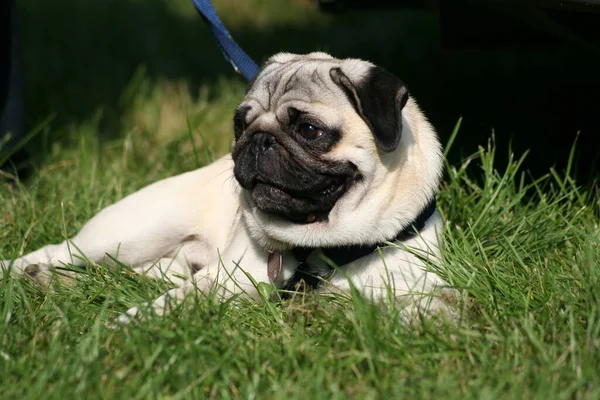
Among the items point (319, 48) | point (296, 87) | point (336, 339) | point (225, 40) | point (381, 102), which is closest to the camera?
point (336, 339)

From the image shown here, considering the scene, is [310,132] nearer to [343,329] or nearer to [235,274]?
[235,274]

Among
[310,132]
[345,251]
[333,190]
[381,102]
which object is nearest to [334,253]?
[345,251]

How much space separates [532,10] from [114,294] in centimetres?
199

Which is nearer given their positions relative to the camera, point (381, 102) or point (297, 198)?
point (381, 102)

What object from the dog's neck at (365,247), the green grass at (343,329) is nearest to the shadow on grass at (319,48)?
the green grass at (343,329)

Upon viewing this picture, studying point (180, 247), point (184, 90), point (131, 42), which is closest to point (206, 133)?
point (184, 90)

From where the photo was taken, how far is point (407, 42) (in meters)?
7.04

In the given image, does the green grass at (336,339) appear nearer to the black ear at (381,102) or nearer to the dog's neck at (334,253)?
the dog's neck at (334,253)

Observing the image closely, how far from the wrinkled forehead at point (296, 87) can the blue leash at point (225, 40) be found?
0.48m

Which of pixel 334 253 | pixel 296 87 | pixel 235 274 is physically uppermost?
pixel 296 87

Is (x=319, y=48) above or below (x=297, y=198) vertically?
below

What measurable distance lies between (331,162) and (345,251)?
0.35 meters

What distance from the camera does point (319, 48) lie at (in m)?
5.76

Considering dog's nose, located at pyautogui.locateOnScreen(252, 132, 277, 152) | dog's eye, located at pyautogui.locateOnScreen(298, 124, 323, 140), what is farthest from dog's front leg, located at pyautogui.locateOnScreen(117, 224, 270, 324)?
dog's eye, located at pyautogui.locateOnScreen(298, 124, 323, 140)
